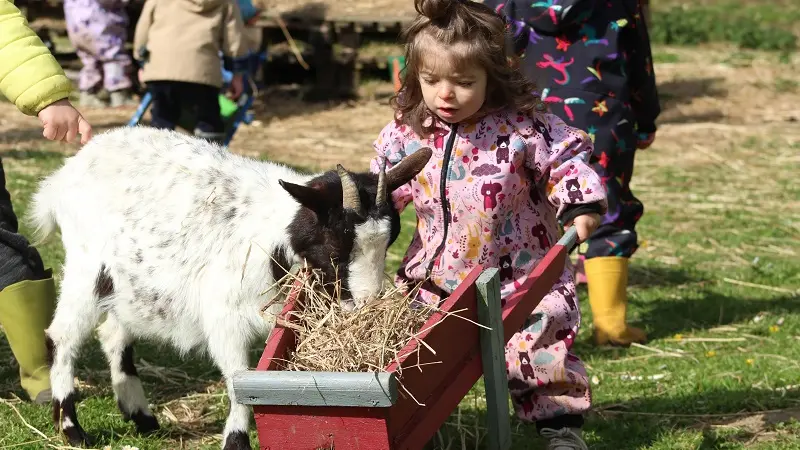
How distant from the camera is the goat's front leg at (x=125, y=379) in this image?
5.04 metres

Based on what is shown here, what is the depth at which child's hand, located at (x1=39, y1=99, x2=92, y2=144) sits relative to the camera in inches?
166

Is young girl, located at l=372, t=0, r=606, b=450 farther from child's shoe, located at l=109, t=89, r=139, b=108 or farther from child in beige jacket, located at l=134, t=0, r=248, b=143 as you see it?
child's shoe, located at l=109, t=89, r=139, b=108

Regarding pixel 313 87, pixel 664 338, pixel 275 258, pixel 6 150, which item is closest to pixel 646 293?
pixel 664 338

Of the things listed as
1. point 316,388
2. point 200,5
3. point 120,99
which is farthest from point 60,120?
point 120,99

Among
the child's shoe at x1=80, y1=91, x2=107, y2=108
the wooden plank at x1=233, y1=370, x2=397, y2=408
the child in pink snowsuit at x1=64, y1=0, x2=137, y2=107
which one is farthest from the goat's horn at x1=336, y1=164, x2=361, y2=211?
the child's shoe at x1=80, y1=91, x2=107, y2=108

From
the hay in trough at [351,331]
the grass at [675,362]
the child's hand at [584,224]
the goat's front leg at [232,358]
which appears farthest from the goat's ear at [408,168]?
the grass at [675,362]

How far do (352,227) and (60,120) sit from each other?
115 centimetres

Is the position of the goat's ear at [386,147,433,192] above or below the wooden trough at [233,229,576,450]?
above

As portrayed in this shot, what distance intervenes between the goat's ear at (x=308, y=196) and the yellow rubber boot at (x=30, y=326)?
1.75 meters

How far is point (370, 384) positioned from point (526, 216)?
1416 millimetres

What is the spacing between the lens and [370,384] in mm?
3240

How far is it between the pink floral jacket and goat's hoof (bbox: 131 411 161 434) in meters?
1.41

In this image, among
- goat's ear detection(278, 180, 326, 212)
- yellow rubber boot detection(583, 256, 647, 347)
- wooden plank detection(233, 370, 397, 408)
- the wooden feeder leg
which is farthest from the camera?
yellow rubber boot detection(583, 256, 647, 347)

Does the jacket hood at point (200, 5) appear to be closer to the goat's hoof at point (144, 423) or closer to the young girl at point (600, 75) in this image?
the young girl at point (600, 75)
